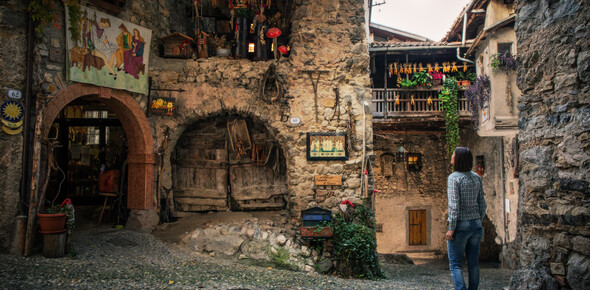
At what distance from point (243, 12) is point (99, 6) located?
306 centimetres

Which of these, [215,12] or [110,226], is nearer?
[110,226]

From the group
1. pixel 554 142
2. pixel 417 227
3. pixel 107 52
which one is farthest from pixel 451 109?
pixel 107 52

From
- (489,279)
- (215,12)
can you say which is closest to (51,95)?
(215,12)

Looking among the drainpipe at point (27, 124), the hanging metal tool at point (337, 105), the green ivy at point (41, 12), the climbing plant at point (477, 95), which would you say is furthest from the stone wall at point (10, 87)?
the climbing plant at point (477, 95)

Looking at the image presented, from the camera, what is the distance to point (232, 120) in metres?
8.70

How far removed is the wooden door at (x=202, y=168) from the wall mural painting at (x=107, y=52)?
1678 mm

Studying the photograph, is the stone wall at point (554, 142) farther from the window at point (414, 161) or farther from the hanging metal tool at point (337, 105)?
the window at point (414, 161)

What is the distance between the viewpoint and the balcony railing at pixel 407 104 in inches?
466

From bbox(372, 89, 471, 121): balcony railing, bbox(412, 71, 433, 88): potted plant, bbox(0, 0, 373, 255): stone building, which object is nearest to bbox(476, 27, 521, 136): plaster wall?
bbox(372, 89, 471, 121): balcony railing

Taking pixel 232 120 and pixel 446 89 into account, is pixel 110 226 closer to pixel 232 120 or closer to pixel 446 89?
pixel 232 120

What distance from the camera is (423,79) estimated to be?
11.9 m

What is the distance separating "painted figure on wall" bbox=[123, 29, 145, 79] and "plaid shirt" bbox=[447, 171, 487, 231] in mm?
6278

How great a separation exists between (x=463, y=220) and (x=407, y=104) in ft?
28.7

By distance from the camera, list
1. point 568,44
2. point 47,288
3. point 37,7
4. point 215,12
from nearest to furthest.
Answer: point 568,44 < point 47,288 < point 37,7 < point 215,12
